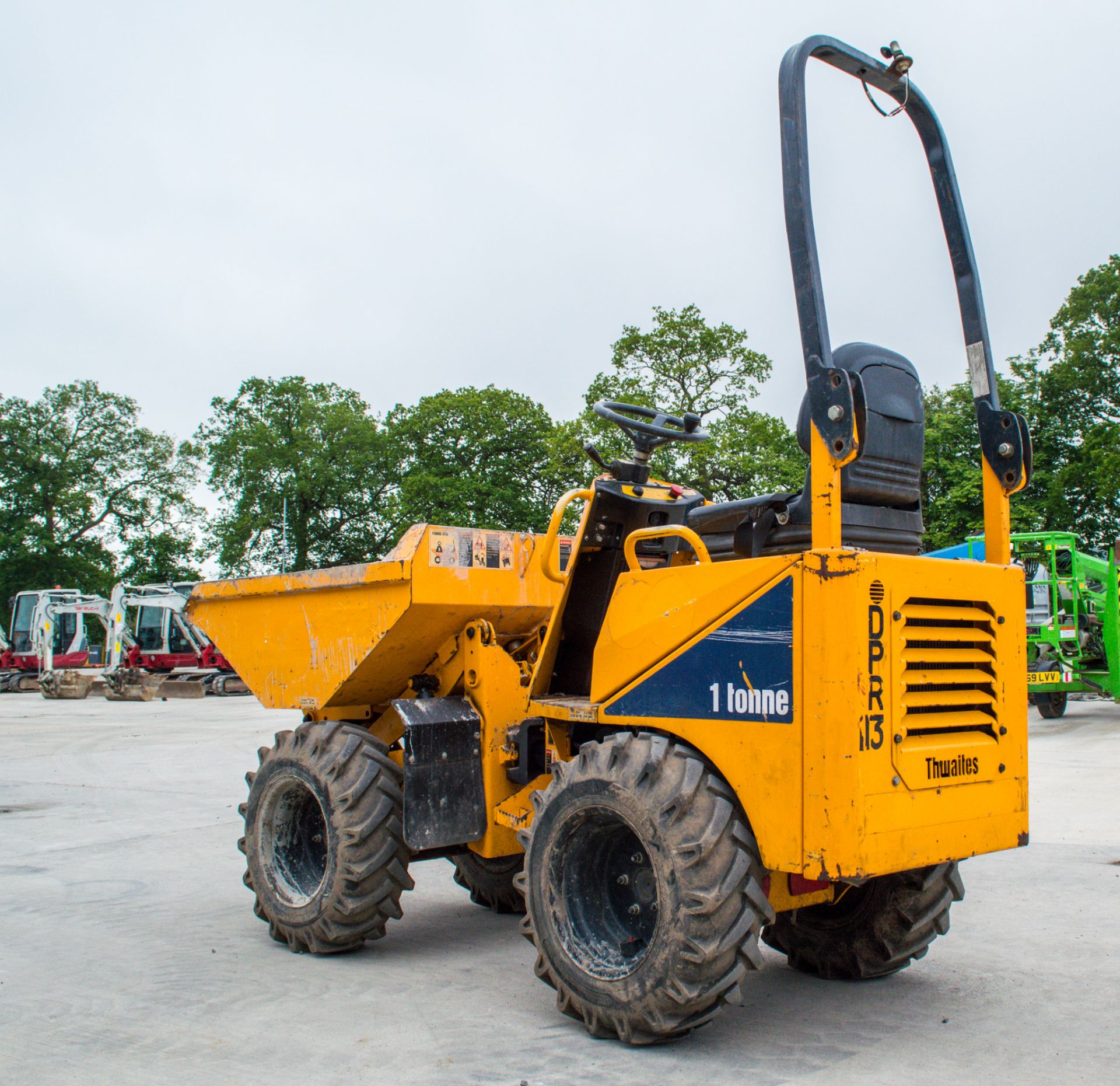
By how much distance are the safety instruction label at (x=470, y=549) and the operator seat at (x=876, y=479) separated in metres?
1.28

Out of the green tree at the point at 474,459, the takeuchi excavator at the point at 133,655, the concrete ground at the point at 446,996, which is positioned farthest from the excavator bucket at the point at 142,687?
the concrete ground at the point at 446,996

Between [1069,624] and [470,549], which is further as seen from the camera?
Answer: [1069,624]

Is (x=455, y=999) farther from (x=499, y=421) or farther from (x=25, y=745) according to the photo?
(x=499, y=421)

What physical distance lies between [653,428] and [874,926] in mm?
2198

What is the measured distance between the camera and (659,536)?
4.25 metres

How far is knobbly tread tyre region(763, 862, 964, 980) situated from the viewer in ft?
14.1

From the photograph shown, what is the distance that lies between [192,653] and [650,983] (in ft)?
108

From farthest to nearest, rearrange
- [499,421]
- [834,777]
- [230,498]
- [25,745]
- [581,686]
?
[230,498]
[499,421]
[25,745]
[581,686]
[834,777]

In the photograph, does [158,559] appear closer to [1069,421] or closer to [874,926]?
[1069,421]

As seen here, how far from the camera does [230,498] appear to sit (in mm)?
55812

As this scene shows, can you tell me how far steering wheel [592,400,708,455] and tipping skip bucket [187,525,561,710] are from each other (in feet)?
2.57

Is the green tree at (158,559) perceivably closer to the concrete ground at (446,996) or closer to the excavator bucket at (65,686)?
the excavator bucket at (65,686)

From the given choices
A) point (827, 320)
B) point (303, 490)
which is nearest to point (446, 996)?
point (827, 320)

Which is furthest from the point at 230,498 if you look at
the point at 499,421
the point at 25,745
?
the point at 25,745
